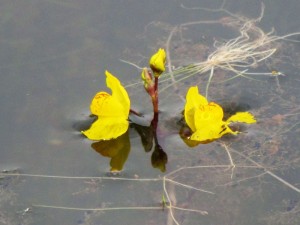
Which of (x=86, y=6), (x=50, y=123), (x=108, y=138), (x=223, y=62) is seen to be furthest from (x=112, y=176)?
(x=86, y=6)

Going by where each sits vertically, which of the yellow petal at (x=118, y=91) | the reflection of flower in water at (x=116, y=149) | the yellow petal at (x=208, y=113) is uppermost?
the yellow petal at (x=118, y=91)

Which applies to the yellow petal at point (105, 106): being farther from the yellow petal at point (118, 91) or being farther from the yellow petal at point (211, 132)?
the yellow petal at point (211, 132)

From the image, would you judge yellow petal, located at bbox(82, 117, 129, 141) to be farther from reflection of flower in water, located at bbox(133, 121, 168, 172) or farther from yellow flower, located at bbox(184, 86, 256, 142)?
yellow flower, located at bbox(184, 86, 256, 142)

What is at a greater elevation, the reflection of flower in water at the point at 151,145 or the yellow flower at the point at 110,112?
the yellow flower at the point at 110,112

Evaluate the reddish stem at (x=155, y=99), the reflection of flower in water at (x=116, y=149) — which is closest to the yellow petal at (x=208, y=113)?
the reddish stem at (x=155, y=99)

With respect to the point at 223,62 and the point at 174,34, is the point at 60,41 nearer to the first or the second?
the point at 174,34

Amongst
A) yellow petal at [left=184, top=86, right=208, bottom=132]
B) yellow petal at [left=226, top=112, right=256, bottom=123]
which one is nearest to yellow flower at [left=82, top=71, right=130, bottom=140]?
yellow petal at [left=184, top=86, right=208, bottom=132]

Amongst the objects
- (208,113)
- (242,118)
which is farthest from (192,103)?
(242,118)
